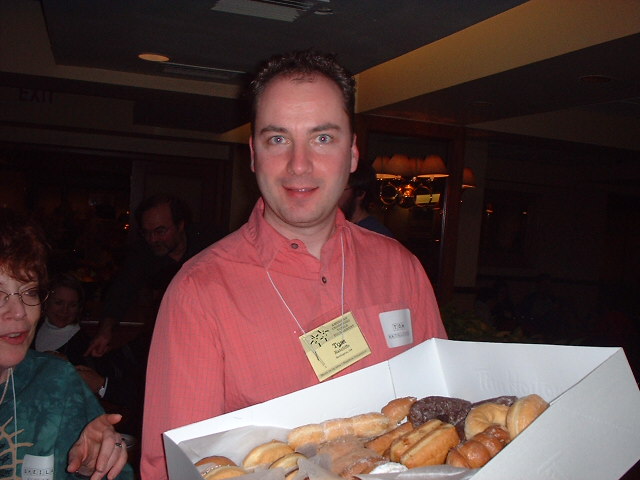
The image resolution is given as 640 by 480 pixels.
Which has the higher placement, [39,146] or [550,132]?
[550,132]

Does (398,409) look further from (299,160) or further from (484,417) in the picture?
(299,160)

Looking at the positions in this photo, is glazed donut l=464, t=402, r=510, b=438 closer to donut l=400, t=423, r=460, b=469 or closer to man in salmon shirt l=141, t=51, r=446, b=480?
donut l=400, t=423, r=460, b=469

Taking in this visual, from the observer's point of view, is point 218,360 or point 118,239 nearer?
point 218,360

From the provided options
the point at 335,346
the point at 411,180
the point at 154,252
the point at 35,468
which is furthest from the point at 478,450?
the point at 411,180

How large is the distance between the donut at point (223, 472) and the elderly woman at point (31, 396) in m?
0.59

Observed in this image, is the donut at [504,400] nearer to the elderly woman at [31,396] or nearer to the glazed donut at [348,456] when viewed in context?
the glazed donut at [348,456]

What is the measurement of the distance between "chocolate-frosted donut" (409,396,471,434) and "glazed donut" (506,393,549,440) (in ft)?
0.28

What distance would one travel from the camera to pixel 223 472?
0.74 m

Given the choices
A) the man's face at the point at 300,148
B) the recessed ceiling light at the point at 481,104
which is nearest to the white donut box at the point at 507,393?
the man's face at the point at 300,148

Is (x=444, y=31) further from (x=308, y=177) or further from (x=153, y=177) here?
(x=153, y=177)

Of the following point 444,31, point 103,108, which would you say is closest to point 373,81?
point 444,31

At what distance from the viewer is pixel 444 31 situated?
3387 millimetres

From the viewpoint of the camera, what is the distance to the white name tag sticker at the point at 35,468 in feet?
4.34

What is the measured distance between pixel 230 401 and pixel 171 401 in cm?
14
